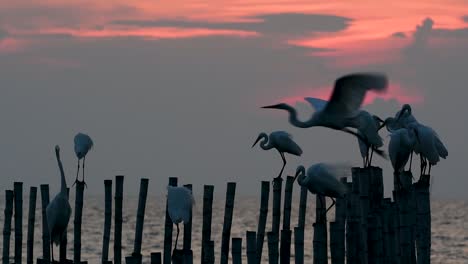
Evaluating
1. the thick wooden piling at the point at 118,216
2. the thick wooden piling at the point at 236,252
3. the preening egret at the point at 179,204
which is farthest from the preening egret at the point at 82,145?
the thick wooden piling at the point at 236,252

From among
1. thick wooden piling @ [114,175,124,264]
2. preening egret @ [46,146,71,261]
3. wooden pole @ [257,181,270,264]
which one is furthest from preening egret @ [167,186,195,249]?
wooden pole @ [257,181,270,264]

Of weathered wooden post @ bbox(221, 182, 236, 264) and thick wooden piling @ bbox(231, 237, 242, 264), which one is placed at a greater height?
weathered wooden post @ bbox(221, 182, 236, 264)

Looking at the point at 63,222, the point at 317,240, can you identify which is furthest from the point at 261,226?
the point at 317,240

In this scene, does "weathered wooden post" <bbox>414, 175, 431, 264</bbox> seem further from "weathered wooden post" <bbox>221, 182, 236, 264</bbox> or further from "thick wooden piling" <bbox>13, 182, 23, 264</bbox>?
"thick wooden piling" <bbox>13, 182, 23, 264</bbox>

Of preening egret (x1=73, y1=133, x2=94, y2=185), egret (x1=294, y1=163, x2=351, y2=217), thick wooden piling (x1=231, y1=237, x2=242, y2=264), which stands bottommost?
thick wooden piling (x1=231, y1=237, x2=242, y2=264)

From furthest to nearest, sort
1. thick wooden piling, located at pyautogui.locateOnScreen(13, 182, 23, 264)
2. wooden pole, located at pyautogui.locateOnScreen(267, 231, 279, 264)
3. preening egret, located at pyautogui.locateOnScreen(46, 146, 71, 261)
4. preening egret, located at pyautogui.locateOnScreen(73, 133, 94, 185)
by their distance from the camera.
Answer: preening egret, located at pyautogui.locateOnScreen(73, 133, 94, 185), thick wooden piling, located at pyautogui.locateOnScreen(13, 182, 23, 264), preening egret, located at pyautogui.locateOnScreen(46, 146, 71, 261), wooden pole, located at pyautogui.locateOnScreen(267, 231, 279, 264)

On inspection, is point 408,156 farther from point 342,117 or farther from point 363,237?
point 363,237

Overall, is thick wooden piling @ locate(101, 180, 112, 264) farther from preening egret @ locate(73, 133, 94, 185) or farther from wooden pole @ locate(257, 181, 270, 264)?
preening egret @ locate(73, 133, 94, 185)

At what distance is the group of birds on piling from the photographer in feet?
52.2

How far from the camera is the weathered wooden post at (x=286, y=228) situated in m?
17.5

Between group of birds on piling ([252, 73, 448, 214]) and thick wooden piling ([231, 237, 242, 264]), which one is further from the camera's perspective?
group of birds on piling ([252, 73, 448, 214])

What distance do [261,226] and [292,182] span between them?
0.91 meters

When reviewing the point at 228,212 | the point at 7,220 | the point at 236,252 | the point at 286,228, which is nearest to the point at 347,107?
the point at 228,212

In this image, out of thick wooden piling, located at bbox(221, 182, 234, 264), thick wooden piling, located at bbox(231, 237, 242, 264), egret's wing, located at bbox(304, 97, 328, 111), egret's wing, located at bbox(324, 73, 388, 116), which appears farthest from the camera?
egret's wing, located at bbox(304, 97, 328, 111)
